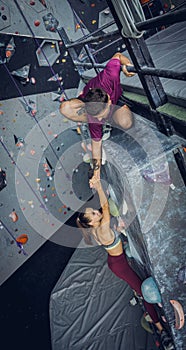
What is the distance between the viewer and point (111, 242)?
9.66ft

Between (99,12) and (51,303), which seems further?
(99,12)

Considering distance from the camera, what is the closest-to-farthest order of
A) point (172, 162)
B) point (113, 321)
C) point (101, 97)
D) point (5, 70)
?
point (172, 162)
point (101, 97)
point (113, 321)
point (5, 70)

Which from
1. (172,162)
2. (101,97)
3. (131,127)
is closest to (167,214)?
(172,162)

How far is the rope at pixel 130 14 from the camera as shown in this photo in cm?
Result: 136

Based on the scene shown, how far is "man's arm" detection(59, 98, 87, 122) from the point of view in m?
2.62

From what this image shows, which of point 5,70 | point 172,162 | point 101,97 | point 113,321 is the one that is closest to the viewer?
point 172,162

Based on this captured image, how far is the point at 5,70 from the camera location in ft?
12.0

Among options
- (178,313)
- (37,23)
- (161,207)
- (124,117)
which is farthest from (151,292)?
(37,23)

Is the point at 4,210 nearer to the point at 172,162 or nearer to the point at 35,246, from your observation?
the point at 35,246

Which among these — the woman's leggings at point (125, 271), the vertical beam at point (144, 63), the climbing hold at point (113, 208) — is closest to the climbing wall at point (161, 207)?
the vertical beam at point (144, 63)

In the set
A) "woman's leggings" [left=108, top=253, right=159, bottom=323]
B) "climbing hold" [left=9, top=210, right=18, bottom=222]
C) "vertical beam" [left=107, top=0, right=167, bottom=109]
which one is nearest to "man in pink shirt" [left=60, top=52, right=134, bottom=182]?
"vertical beam" [left=107, top=0, right=167, bottom=109]

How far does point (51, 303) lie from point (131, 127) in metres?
2.65

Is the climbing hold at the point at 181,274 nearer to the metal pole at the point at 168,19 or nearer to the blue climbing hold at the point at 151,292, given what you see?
the blue climbing hold at the point at 151,292

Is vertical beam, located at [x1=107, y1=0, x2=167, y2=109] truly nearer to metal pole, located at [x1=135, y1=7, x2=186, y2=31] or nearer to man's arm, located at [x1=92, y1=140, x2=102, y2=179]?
metal pole, located at [x1=135, y1=7, x2=186, y2=31]
